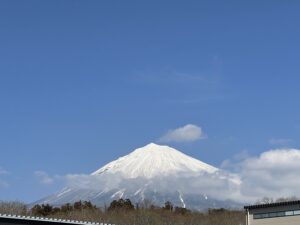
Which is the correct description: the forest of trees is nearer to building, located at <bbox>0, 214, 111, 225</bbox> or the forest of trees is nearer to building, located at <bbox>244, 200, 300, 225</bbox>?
building, located at <bbox>244, 200, 300, 225</bbox>

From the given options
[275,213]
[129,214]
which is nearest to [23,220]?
[275,213]

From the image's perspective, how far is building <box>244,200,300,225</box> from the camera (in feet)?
190

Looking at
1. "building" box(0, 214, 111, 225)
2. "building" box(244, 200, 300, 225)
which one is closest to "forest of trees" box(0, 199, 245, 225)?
"building" box(244, 200, 300, 225)

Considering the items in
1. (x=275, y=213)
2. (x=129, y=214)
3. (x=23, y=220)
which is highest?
(x=129, y=214)

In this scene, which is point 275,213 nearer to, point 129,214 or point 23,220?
point 23,220

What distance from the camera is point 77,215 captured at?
98625 millimetres

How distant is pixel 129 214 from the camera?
331ft

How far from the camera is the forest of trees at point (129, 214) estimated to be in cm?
9712

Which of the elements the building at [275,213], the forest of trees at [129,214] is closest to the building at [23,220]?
the building at [275,213]

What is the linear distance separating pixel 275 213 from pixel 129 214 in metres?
44.8

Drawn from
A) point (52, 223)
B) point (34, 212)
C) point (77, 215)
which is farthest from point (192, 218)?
point (52, 223)

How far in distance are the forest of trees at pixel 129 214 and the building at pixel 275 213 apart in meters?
35.0

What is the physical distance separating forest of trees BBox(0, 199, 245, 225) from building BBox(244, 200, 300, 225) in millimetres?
35016

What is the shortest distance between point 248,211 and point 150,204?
172 feet
